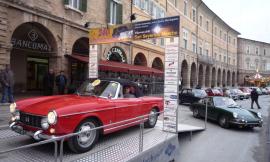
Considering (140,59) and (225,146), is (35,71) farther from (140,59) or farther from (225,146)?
(225,146)

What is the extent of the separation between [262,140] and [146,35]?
6.07 metres

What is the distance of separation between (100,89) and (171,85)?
2.24 metres

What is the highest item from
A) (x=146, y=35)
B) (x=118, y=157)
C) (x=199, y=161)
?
(x=146, y=35)

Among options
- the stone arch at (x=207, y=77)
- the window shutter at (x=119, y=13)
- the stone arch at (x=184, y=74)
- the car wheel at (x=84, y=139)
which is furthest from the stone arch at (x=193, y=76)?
the car wheel at (x=84, y=139)

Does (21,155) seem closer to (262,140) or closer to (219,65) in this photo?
(262,140)

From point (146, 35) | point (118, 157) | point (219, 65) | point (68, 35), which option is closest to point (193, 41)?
point (219, 65)

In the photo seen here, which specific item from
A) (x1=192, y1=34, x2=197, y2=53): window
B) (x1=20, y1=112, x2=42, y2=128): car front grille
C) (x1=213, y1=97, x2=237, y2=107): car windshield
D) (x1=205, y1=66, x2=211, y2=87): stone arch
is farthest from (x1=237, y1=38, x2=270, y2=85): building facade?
(x1=20, y1=112, x2=42, y2=128): car front grille

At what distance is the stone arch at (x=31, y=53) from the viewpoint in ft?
44.8

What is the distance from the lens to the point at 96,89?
6441mm

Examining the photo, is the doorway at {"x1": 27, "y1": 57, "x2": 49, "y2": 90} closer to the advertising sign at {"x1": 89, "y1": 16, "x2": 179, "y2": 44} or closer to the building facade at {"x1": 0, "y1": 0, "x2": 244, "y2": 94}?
the building facade at {"x1": 0, "y1": 0, "x2": 244, "y2": 94}

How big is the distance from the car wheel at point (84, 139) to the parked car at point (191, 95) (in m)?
13.3

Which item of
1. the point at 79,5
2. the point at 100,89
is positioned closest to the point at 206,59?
the point at 79,5

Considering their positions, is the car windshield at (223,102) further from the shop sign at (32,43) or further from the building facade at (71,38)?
the shop sign at (32,43)

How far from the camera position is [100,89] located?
6.41 meters
